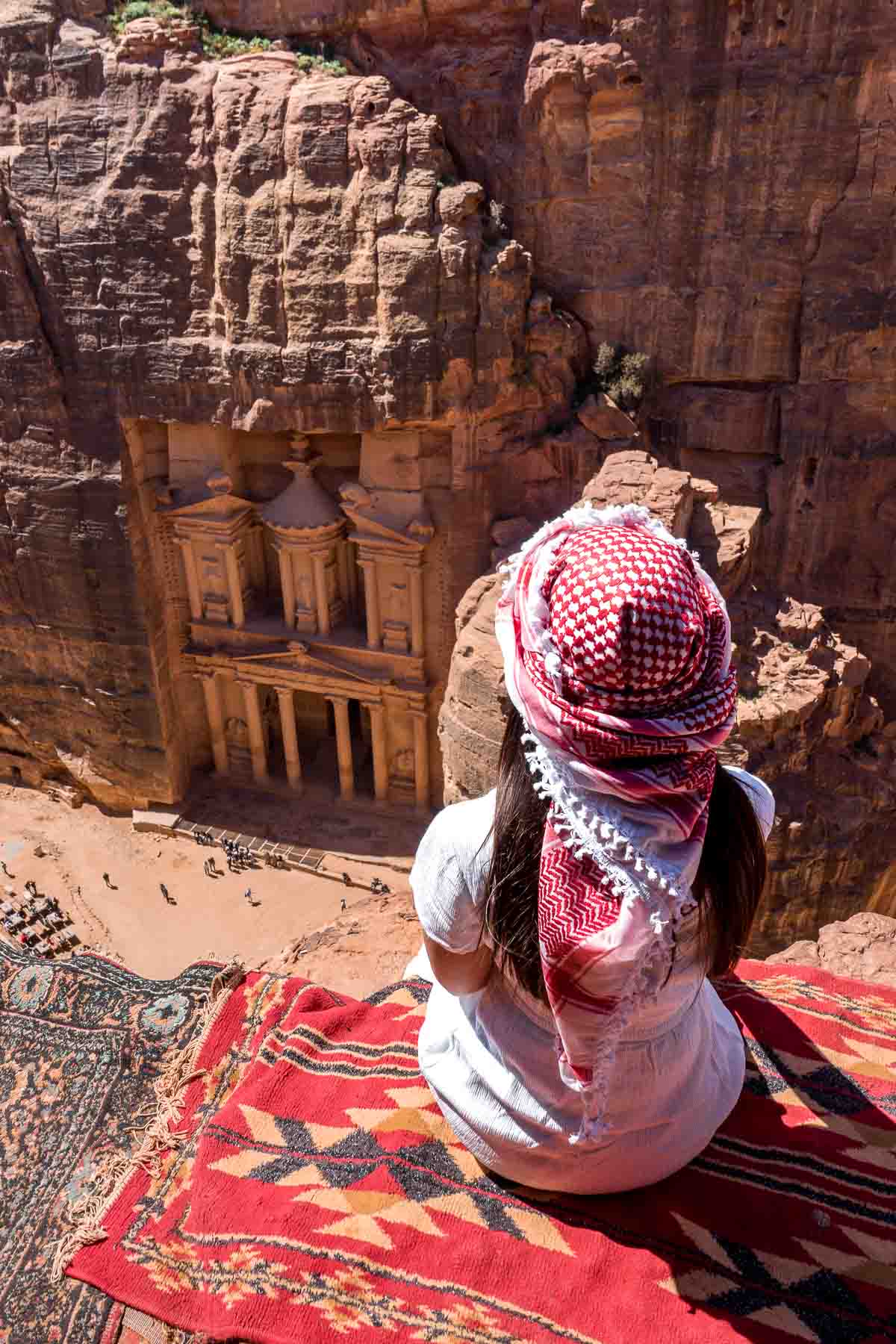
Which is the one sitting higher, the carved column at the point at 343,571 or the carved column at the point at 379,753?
the carved column at the point at 343,571

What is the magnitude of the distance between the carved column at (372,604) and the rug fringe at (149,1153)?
A: 13.3m

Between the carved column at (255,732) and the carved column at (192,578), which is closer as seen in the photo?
the carved column at (192,578)

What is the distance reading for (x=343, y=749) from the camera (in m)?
18.7

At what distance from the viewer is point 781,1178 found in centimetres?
328

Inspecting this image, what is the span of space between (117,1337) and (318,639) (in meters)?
15.2

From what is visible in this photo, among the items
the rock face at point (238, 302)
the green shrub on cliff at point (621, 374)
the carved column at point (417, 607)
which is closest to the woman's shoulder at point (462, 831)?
the rock face at point (238, 302)

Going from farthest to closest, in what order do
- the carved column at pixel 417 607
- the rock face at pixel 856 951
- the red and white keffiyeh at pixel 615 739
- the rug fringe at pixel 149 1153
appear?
1. the carved column at pixel 417 607
2. the rock face at pixel 856 951
3. the rug fringe at pixel 149 1153
4. the red and white keffiyeh at pixel 615 739

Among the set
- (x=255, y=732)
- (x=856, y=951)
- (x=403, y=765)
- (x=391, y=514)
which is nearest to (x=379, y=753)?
(x=403, y=765)

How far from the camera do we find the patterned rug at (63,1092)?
11.0ft

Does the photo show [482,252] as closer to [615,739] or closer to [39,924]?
[39,924]

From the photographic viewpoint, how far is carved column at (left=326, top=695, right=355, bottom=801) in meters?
18.5

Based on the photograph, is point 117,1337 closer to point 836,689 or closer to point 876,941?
point 876,941

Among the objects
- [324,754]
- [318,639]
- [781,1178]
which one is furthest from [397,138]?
[781,1178]

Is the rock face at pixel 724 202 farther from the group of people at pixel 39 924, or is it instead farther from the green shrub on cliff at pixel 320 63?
the group of people at pixel 39 924
